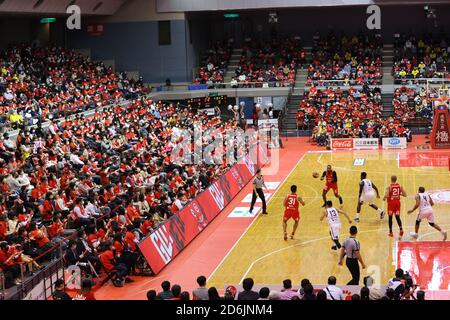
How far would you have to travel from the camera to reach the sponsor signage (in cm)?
4244

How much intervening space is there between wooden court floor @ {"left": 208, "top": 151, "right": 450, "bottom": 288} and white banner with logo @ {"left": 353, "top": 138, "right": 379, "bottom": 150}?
28.2 feet

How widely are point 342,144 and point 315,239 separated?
837 inches

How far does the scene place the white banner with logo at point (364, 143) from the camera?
42.2 meters

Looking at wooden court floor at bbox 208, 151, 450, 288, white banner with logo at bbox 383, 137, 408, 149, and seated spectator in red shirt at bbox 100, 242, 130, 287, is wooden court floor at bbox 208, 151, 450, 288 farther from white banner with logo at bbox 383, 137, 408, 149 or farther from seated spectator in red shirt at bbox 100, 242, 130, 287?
white banner with logo at bbox 383, 137, 408, 149

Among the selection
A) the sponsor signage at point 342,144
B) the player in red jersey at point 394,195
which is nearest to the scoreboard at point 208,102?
the sponsor signage at point 342,144

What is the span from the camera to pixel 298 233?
74.3 ft

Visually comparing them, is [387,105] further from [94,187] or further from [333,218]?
[333,218]

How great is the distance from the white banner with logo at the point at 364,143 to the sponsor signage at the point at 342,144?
272 millimetres

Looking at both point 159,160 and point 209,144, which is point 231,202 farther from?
point 209,144

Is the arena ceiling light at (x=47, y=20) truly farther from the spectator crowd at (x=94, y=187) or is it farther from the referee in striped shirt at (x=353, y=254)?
the referee in striped shirt at (x=353, y=254)

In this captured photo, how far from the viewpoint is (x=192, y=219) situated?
22.6m

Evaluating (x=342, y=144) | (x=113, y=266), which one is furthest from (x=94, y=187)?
(x=342, y=144)
